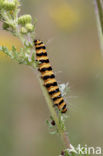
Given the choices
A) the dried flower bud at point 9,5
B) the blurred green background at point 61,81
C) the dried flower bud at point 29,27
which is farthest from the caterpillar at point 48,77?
the blurred green background at point 61,81

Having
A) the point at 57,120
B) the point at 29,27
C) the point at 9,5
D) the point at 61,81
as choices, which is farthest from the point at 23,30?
the point at 61,81

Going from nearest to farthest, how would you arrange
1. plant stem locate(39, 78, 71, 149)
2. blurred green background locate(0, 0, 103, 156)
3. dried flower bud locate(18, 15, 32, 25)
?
plant stem locate(39, 78, 71, 149) → dried flower bud locate(18, 15, 32, 25) → blurred green background locate(0, 0, 103, 156)

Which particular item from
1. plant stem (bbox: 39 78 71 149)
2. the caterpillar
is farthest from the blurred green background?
plant stem (bbox: 39 78 71 149)

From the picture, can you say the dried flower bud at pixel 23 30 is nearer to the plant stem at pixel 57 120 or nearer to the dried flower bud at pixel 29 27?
the dried flower bud at pixel 29 27

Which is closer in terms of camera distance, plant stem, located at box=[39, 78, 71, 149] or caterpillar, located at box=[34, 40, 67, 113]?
plant stem, located at box=[39, 78, 71, 149]

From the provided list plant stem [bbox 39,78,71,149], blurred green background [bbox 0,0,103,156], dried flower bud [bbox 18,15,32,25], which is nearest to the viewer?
plant stem [bbox 39,78,71,149]

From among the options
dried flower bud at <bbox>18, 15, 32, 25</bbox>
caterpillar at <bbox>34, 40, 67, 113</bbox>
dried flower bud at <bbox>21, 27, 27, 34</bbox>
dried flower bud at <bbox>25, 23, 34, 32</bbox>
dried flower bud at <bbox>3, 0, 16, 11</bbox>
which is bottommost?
caterpillar at <bbox>34, 40, 67, 113</bbox>

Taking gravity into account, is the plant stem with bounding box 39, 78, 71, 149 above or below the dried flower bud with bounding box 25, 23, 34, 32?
below

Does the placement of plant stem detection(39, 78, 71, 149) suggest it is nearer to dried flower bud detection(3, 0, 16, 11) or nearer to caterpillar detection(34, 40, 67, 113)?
caterpillar detection(34, 40, 67, 113)

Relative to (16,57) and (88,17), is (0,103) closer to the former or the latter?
(88,17)
